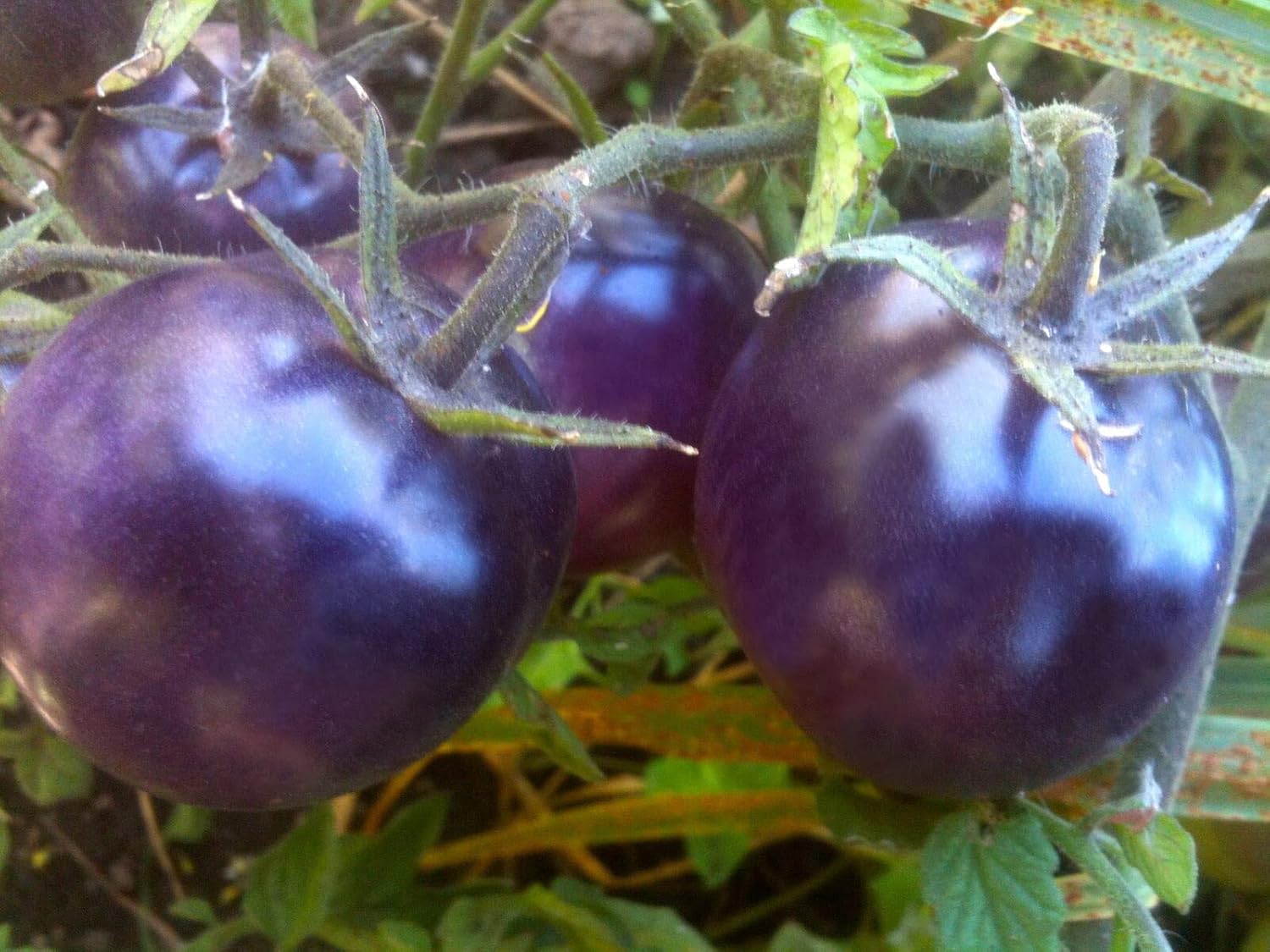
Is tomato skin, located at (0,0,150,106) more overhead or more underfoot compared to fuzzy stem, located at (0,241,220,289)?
more overhead

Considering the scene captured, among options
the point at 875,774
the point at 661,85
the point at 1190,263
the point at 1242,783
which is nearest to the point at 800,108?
the point at 1190,263

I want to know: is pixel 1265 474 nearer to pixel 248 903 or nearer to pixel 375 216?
pixel 375 216

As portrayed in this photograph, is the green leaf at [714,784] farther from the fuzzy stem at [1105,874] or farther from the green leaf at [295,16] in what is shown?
the green leaf at [295,16]

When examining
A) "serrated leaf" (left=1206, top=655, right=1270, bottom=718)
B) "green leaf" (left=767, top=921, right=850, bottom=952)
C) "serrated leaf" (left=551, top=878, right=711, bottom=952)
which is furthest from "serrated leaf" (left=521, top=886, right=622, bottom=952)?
"serrated leaf" (left=1206, top=655, right=1270, bottom=718)

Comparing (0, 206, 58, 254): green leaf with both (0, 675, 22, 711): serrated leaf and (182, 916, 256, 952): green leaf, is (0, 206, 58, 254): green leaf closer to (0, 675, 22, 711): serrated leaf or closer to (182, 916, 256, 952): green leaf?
(0, 675, 22, 711): serrated leaf

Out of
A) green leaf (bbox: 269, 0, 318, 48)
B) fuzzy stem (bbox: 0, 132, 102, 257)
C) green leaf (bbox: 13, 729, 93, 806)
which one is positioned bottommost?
green leaf (bbox: 13, 729, 93, 806)
